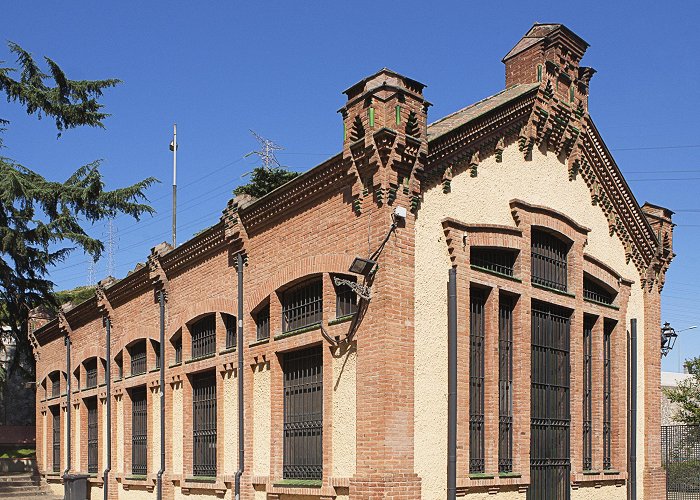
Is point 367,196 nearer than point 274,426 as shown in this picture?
Yes

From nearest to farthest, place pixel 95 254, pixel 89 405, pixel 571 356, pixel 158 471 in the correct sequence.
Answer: pixel 571 356 < pixel 158 471 < pixel 89 405 < pixel 95 254

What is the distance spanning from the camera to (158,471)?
19.4m

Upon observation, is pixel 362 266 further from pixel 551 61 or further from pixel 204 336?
pixel 204 336

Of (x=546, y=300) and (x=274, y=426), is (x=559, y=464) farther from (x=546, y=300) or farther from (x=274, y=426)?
(x=274, y=426)

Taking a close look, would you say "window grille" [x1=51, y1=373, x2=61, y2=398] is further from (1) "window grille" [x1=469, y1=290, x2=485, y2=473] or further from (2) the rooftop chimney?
(2) the rooftop chimney

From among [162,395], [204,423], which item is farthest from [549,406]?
[162,395]

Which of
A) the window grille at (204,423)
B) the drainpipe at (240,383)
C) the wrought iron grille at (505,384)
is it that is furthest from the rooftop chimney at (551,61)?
the window grille at (204,423)

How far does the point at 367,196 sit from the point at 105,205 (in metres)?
18.5

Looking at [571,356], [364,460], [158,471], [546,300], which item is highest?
[546,300]

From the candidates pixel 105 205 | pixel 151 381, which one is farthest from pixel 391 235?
pixel 105 205

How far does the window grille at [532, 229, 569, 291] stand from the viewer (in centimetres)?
1527

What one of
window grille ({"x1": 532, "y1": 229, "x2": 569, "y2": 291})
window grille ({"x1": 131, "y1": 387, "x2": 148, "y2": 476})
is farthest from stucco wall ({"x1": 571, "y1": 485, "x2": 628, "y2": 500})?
window grille ({"x1": 131, "y1": 387, "x2": 148, "y2": 476})

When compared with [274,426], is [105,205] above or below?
above

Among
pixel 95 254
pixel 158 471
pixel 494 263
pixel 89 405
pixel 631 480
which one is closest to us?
pixel 494 263
